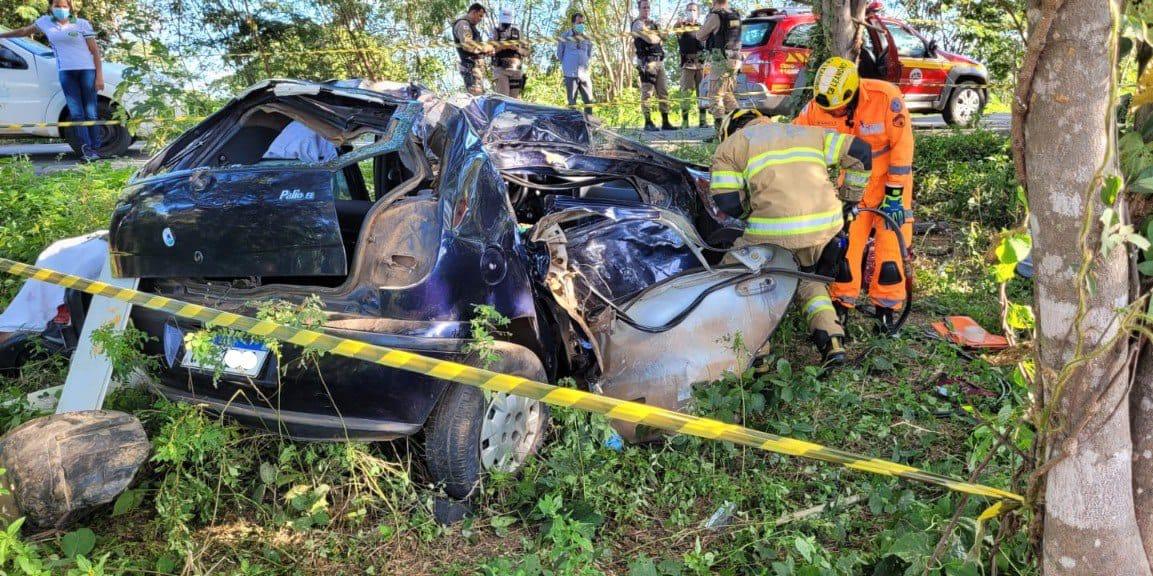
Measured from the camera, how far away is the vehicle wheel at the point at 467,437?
300 cm

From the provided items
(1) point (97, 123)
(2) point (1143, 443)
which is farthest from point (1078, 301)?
(1) point (97, 123)

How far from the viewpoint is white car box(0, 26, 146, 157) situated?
882 centimetres

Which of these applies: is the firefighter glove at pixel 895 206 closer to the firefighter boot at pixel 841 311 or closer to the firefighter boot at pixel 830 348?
the firefighter boot at pixel 841 311

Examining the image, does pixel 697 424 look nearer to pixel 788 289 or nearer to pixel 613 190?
pixel 788 289

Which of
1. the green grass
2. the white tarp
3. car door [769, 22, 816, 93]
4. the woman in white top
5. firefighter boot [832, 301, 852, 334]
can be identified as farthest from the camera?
car door [769, 22, 816, 93]

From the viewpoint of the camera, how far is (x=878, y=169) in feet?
16.2

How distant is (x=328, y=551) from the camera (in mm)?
2779

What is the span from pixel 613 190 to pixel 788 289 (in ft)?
3.83

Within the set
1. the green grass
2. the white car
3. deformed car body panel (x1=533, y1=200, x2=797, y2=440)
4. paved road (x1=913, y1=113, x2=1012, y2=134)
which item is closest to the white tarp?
the green grass

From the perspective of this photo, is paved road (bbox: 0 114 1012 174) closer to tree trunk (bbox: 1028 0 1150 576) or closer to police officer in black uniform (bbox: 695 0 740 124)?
police officer in black uniform (bbox: 695 0 740 124)

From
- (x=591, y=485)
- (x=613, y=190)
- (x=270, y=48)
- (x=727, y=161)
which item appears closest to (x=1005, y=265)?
(x=591, y=485)

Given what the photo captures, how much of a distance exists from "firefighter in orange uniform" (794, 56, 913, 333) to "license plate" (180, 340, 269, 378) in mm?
3163

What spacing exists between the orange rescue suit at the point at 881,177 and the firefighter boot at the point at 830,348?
18.4 inches

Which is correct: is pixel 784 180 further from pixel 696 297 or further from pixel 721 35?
pixel 721 35
